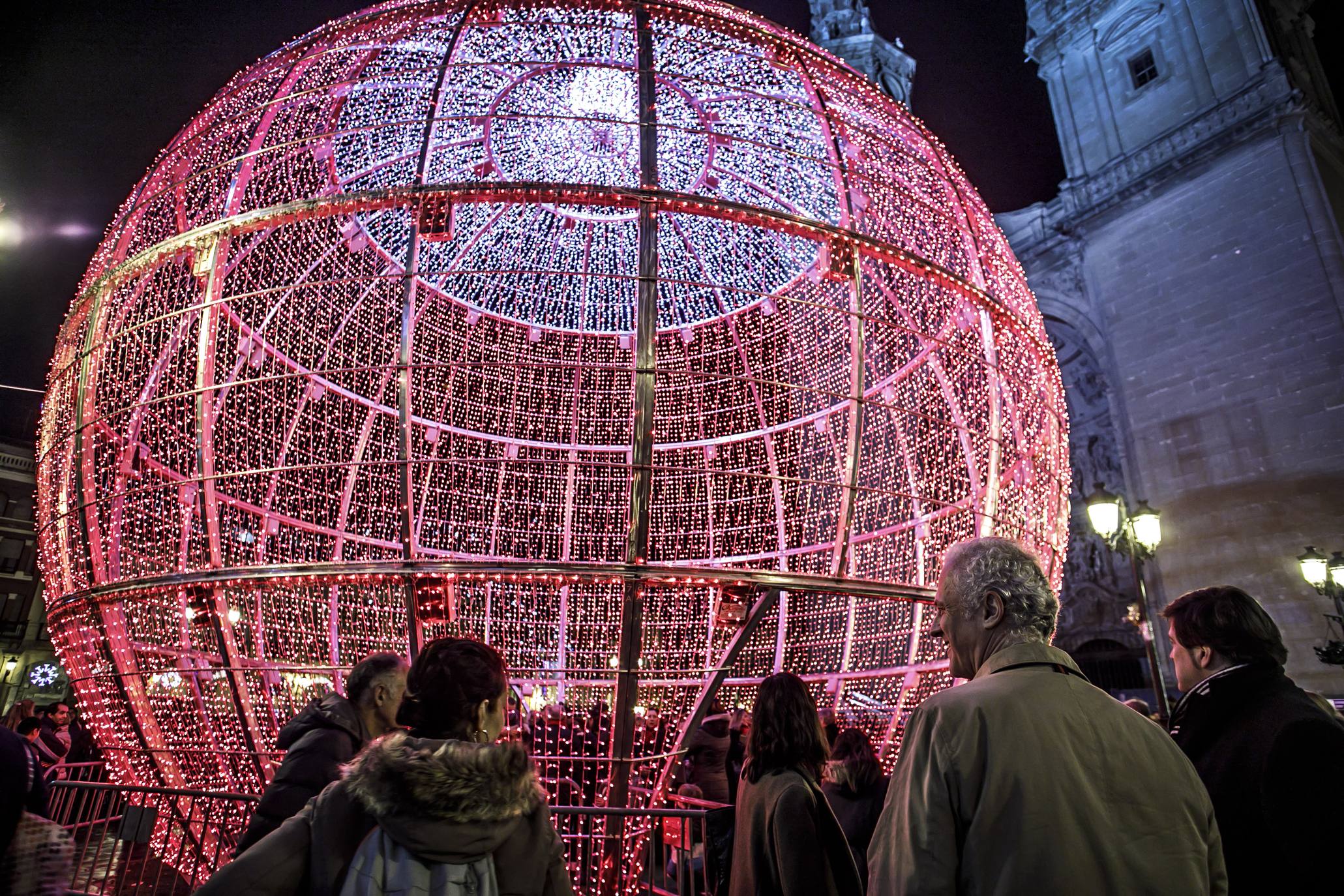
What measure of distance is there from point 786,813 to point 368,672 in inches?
61.2

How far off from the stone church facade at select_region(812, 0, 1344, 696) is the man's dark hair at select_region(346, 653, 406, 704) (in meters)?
15.5

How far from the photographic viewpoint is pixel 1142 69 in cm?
1875

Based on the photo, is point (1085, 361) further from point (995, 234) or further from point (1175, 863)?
point (1175, 863)

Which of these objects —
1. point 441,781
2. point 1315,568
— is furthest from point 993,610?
point 1315,568

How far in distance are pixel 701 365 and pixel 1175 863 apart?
26.3ft

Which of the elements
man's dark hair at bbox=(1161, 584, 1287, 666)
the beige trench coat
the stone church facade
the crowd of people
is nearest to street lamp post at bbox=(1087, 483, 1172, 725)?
man's dark hair at bbox=(1161, 584, 1287, 666)

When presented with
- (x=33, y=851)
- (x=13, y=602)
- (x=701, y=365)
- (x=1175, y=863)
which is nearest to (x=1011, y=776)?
(x=1175, y=863)

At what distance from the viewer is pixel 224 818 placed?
12.1 ft

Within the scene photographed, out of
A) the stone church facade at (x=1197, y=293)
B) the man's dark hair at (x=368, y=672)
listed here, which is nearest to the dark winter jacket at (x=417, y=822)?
the man's dark hair at (x=368, y=672)

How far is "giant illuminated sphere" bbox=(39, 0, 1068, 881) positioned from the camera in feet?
11.7

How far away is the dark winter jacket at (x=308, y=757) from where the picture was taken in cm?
223

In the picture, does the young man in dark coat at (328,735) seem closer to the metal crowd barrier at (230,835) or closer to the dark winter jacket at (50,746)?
the metal crowd barrier at (230,835)

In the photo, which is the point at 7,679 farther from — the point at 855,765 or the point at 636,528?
the point at 855,765

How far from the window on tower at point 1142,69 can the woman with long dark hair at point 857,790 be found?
826 inches
